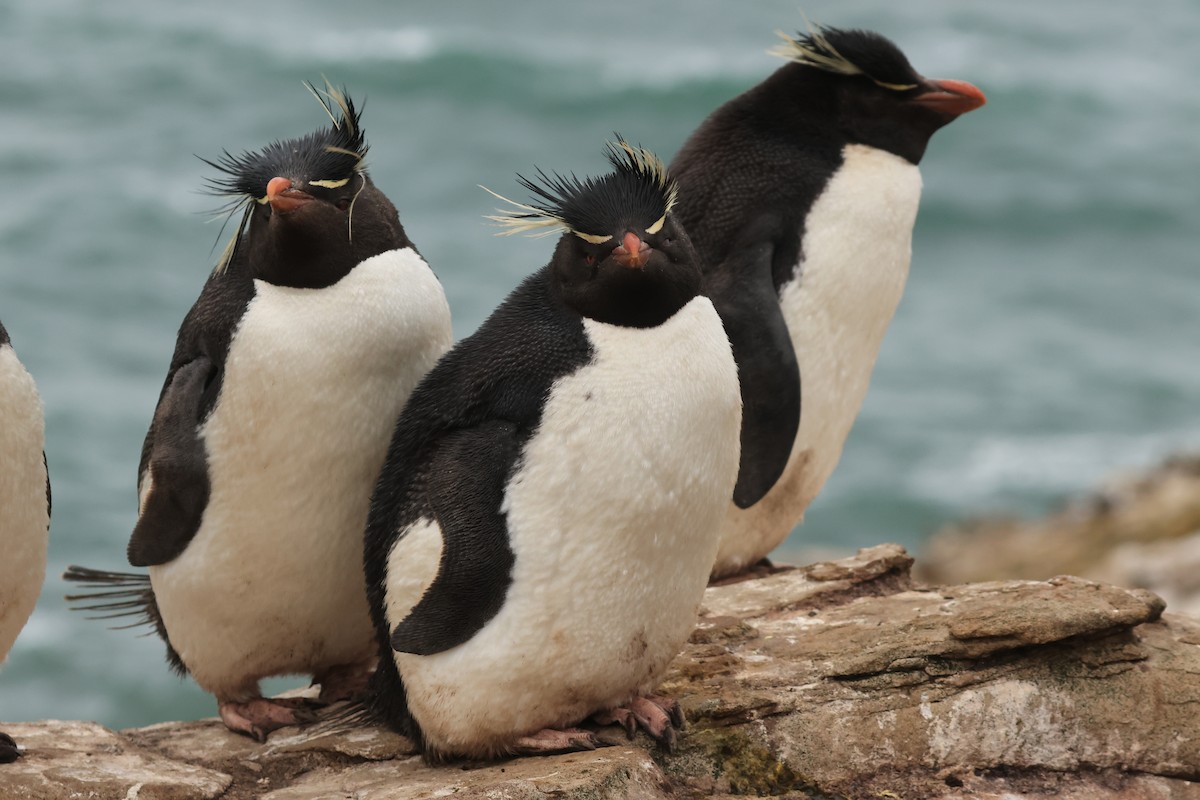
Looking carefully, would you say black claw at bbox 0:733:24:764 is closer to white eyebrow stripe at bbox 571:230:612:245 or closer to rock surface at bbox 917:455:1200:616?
white eyebrow stripe at bbox 571:230:612:245

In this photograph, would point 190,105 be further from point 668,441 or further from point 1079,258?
point 668,441

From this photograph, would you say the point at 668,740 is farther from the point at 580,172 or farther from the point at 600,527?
the point at 580,172

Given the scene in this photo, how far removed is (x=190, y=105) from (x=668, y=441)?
2012cm

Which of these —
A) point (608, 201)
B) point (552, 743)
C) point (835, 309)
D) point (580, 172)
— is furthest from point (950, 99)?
point (580, 172)

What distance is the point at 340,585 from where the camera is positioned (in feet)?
13.6

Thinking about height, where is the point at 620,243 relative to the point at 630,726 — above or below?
above

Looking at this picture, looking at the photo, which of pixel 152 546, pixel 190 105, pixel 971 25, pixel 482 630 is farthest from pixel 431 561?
pixel 971 25

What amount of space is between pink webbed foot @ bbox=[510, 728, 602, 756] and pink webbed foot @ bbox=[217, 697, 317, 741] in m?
0.77

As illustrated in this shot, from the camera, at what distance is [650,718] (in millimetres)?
3908

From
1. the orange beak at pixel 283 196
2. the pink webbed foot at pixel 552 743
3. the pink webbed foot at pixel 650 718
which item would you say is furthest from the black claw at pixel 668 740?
the orange beak at pixel 283 196

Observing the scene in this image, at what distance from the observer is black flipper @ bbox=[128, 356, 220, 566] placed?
3994 mm

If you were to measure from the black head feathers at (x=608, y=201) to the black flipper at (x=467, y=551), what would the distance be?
484mm

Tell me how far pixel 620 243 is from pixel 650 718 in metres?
1.17

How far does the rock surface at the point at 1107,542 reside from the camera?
30.0 feet
